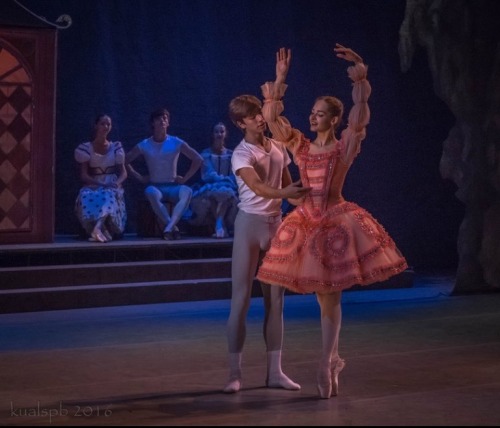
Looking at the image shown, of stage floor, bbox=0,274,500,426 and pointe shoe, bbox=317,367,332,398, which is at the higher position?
pointe shoe, bbox=317,367,332,398

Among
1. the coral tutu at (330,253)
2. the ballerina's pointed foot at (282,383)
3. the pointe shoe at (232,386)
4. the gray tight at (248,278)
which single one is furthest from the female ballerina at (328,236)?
the pointe shoe at (232,386)

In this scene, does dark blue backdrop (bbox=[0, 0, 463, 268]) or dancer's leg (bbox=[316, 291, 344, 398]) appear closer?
dancer's leg (bbox=[316, 291, 344, 398])

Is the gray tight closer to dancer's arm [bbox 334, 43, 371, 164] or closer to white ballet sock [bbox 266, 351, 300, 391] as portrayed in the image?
white ballet sock [bbox 266, 351, 300, 391]

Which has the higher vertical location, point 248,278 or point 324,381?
point 248,278

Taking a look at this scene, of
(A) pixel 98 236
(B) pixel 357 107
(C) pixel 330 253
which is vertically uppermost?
(B) pixel 357 107

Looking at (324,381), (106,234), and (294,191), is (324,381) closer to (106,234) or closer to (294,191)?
(294,191)

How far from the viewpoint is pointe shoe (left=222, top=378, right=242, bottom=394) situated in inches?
225

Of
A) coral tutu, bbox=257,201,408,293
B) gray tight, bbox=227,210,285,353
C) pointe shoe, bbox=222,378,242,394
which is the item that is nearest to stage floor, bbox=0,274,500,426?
pointe shoe, bbox=222,378,242,394

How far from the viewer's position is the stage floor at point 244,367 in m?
5.22

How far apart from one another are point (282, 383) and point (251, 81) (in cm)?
646

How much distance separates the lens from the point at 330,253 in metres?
5.51

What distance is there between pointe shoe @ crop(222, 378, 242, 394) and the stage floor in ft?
0.13

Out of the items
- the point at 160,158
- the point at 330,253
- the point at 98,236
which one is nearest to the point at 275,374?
the point at 330,253

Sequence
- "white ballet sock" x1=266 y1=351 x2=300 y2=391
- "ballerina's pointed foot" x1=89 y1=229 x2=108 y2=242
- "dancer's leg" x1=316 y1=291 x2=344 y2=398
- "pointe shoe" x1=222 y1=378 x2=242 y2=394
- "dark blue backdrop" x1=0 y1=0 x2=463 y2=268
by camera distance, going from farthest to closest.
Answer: "dark blue backdrop" x1=0 y1=0 x2=463 y2=268 → "ballerina's pointed foot" x1=89 y1=229 x2=108 y2=242 → "white ballet sock" x1=266 y1=351 x2=300 y2=391 → "pointe shoe" x1=222 y1=378 x2=242 y2=394 → "dancer's leg" x1=316 y1=291 x2=344 y2=398
